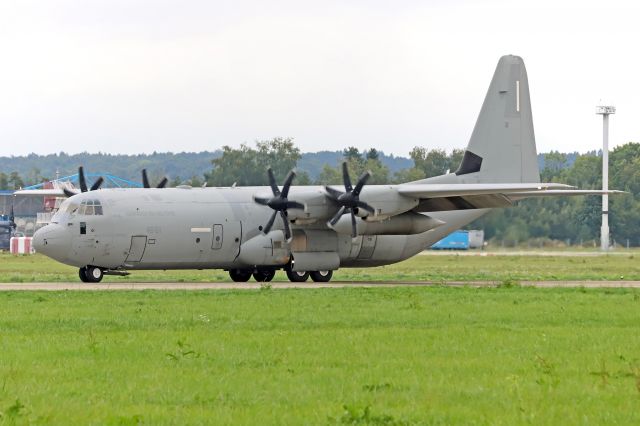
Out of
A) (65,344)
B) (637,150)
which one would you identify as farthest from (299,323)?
(637,150)

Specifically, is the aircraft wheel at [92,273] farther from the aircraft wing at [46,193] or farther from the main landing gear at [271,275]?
the aircraft wing at [46,193]

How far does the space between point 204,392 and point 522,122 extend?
113 feet

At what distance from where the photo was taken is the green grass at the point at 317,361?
12680 millimetres

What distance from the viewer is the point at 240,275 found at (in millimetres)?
42906

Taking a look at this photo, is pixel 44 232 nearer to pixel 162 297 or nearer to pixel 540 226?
pixel 162 297

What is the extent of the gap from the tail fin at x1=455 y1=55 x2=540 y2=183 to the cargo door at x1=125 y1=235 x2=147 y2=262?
13.9 meters

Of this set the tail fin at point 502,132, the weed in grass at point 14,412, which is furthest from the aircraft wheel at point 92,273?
the weed in grass at point 14,412

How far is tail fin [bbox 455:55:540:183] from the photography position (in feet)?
149

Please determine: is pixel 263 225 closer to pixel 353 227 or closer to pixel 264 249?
pixel 264 249

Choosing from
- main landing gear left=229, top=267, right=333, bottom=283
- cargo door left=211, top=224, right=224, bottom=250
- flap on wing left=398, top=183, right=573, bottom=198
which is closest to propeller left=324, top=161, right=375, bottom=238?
flap on wing left=398, top=183, right=573, bottom=198

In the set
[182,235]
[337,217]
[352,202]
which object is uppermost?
[352,202]

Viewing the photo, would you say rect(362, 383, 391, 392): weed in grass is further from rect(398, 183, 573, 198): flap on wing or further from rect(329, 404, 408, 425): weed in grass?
rect(398, 183, 573, 198): flap on wing

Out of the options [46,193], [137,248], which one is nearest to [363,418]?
[137,248]

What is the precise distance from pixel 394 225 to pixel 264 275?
564cm
